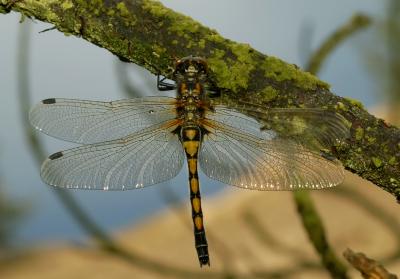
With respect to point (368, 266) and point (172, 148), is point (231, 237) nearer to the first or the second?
point (172, 148)

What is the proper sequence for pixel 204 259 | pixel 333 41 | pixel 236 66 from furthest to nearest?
pixel 333 41 < pixel 204 259 < pixel 236 66

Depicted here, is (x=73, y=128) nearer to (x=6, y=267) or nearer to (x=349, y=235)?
(x=349, y=235)

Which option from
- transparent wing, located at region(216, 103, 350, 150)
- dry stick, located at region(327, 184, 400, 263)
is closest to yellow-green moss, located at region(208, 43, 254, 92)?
transparent wing, located at region(216, 103, 350, 150)

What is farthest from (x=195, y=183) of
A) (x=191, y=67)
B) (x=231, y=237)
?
(x=231, y=237)

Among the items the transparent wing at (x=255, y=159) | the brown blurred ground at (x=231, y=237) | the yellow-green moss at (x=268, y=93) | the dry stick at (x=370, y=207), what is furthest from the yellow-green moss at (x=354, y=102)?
the brown blurred ground at (x=231, y=237)

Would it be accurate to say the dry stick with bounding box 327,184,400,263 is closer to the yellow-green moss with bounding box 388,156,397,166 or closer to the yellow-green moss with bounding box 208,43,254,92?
the yellow-green moss with bounding box 388,156,397,166

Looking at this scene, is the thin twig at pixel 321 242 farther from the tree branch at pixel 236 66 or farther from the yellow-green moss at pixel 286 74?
the yellow-green moss at pixel 286 74

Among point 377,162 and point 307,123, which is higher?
point 307,123
